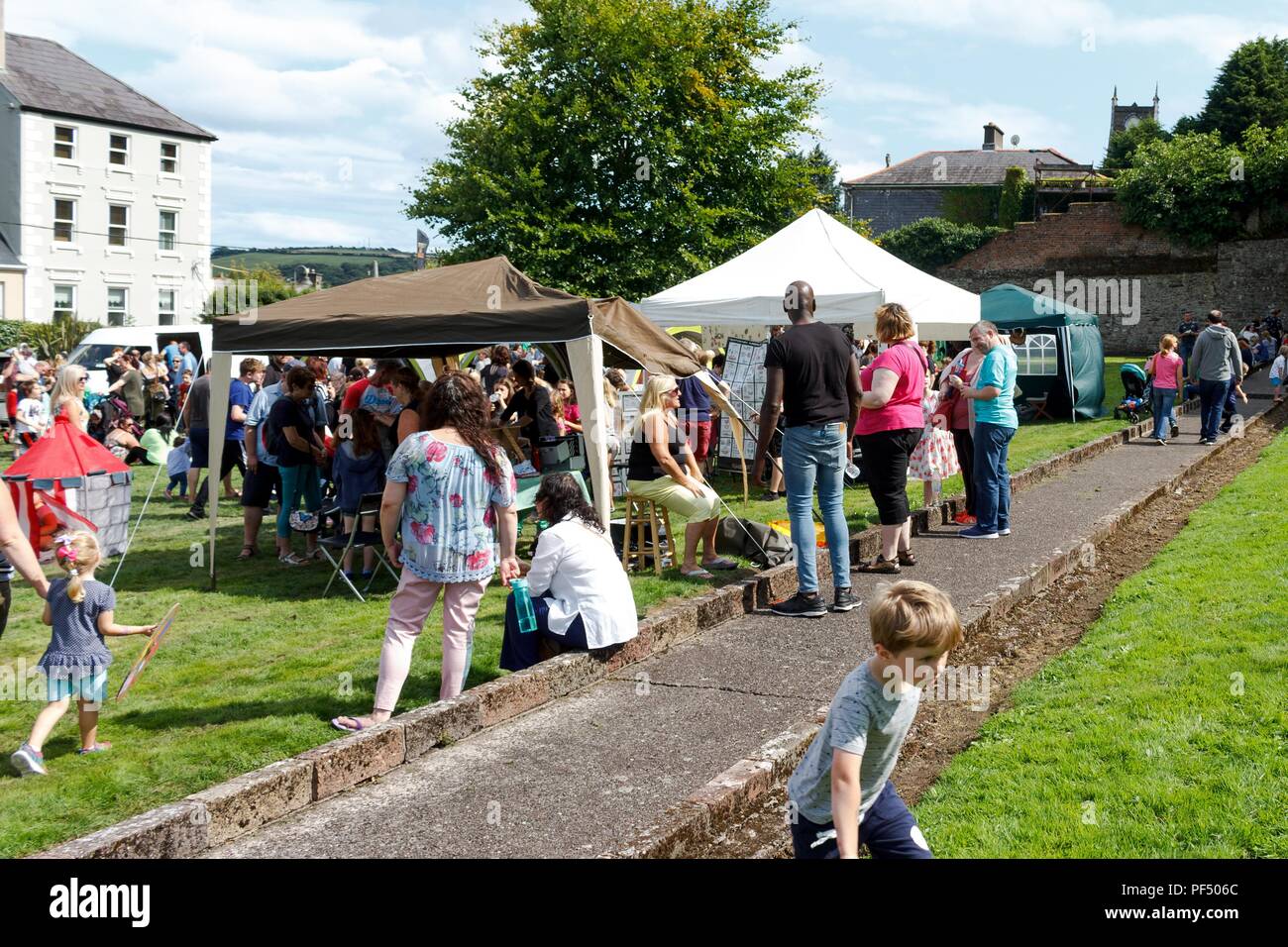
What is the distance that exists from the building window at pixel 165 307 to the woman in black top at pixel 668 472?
1607 inches

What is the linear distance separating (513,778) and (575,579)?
1646 mm

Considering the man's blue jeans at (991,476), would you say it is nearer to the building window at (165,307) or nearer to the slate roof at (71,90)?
the building window at (165,307)

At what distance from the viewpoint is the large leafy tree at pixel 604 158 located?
3441 centimetres

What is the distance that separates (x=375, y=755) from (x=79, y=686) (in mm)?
1432

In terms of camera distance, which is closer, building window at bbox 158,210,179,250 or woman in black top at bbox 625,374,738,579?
woman in black top at bbox 625,374,738,579

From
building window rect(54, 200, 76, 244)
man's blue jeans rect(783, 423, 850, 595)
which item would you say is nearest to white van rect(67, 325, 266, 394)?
building window rect(54, 200, 76, 244)

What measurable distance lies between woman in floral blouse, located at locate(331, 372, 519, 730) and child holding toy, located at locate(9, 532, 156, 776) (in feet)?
3.56

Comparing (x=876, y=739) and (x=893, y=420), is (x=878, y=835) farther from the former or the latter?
(x=893, y=420)

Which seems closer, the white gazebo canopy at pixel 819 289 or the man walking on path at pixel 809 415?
the man walking on path at pixel 809 415

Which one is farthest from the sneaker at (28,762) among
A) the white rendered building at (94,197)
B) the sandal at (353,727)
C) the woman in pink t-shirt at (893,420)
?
the white rendered building at (94,197)

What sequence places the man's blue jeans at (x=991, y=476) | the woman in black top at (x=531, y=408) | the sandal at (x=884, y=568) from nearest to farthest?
the sandal at (x=884, y=568) → the man's blue jeans at (x=991, y=476) → the woman in black top at (x=531, y=408)

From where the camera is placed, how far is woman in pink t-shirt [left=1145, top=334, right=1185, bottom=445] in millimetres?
17656

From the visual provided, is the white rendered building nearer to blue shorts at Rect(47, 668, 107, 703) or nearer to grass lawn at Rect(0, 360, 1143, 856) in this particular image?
grass lawn at Rect(0, 360, 1143, 856)
